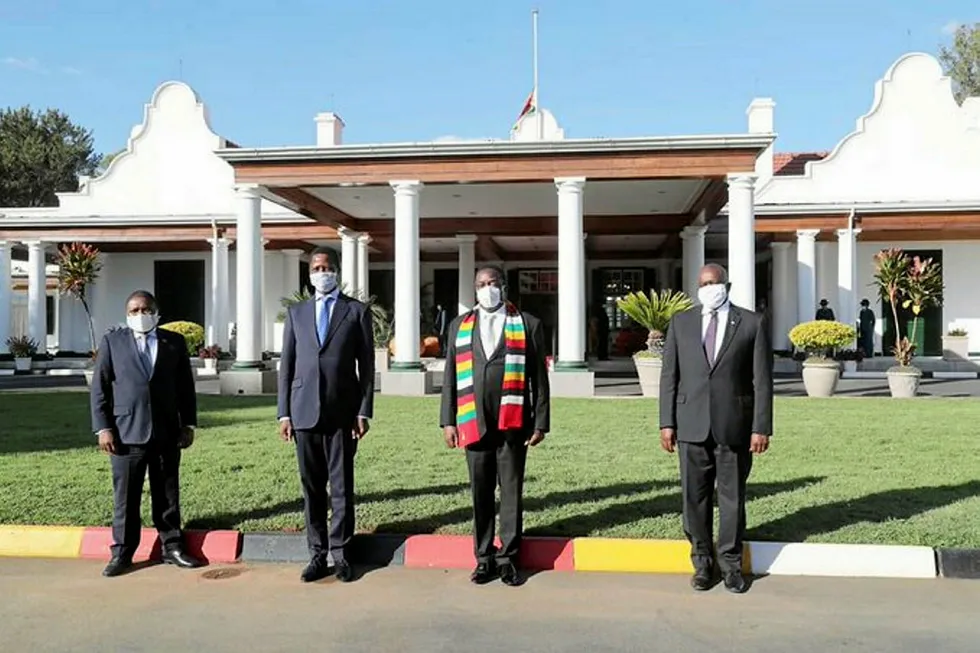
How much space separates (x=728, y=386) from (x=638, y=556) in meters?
1.27

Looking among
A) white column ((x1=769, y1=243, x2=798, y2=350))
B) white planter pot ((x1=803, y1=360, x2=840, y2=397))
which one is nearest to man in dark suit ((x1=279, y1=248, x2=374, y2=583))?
white planter pot ((x1=803, y1=360, x2=840, y2=397))

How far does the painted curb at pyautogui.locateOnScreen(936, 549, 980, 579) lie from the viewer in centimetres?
511

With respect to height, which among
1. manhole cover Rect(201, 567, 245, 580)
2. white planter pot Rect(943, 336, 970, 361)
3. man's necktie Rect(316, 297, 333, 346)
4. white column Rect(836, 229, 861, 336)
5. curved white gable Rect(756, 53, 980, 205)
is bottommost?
manhole cover Rect(201, 567, 245, 580)

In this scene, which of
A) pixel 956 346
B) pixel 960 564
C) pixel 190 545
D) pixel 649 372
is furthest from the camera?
pixel 956 346

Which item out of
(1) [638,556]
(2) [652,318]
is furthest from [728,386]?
(2) [652,318]

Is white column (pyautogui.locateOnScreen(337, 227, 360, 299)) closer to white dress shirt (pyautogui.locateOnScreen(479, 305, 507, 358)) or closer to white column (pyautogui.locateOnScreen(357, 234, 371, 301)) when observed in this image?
white column (pyautogui.locateOnScreen(357, 234, 371, 301))

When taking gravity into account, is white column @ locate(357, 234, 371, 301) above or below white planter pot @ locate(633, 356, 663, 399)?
above

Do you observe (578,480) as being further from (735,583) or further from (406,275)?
(406,275)

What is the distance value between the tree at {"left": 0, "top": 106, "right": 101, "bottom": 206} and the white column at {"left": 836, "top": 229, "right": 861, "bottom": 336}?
41.4 m

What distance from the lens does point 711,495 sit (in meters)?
5.09

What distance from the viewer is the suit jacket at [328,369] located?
5.19 meters

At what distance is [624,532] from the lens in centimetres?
564

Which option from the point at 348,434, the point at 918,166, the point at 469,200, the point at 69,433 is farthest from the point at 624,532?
the point at 918,166

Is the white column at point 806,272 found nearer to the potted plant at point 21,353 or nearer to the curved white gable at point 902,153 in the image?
the curved white gable at point 902,153
